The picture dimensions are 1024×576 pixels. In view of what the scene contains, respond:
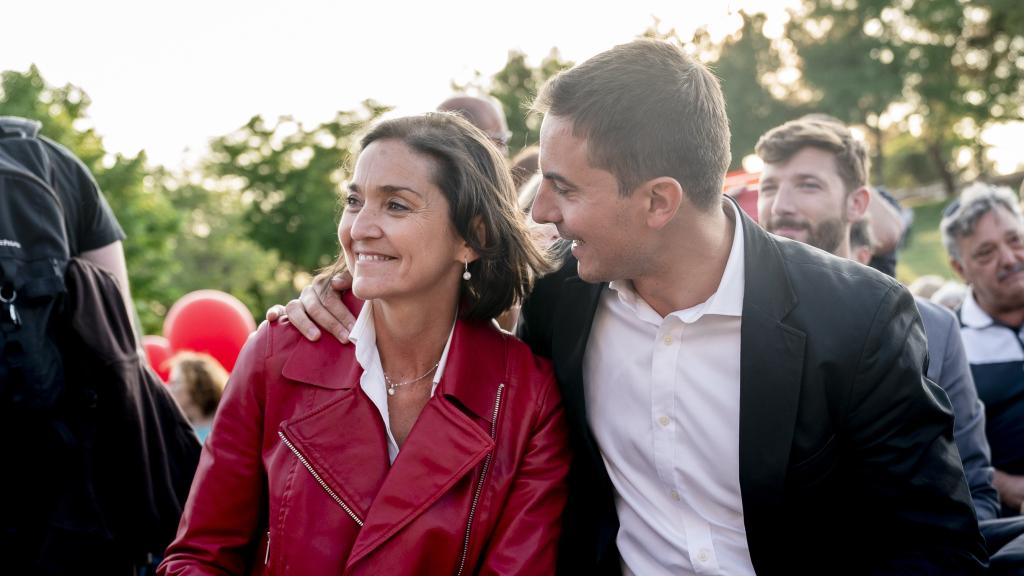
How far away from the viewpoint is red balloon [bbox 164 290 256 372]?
29.6ft

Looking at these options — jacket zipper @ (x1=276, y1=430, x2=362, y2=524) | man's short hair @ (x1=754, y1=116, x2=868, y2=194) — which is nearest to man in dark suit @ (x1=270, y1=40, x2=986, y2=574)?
jacket zipper @ (x1=276, y1=430, x2=362, y2=524)

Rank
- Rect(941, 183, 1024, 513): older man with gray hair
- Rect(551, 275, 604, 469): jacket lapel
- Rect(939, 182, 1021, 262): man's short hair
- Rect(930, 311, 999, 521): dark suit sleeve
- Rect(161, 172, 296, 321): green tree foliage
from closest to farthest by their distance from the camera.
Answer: Rect(551, 275, 604, 469): jacket lapel → Rect(930, 311, 999, 521): dark suit sleeve → Rect(941, 183, 1024, 513): older man with gray hair → Rect(939, 182, 1021, 262): man's short hair → Rect(161, 172, 296, 321): green tree foliage

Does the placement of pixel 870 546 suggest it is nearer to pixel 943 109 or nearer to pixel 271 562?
pixel 271 562

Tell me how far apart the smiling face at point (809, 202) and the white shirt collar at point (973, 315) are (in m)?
1.01

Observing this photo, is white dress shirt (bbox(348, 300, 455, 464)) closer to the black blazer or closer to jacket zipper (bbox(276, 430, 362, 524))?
jacket zipper (bbox(276, 430, 362, 524))

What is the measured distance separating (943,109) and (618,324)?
3741 centimetres

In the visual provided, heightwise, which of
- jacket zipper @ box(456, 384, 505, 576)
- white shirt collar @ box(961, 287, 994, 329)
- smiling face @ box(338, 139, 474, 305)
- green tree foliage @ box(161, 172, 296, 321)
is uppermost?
smiling face @ box(338, 139, 474, 305)

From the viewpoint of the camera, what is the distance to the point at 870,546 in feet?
8.61

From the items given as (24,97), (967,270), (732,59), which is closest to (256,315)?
(24,97)

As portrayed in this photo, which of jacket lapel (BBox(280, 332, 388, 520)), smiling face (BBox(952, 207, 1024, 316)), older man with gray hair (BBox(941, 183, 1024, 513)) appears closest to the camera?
jacket lapel (BBox(280, 332, 388, 520))

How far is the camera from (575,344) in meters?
2.81

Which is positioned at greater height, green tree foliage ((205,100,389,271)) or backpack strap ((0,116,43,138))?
backpack strap ((0,116,43,138))

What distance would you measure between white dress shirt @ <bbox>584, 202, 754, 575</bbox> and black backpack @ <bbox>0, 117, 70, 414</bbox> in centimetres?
176

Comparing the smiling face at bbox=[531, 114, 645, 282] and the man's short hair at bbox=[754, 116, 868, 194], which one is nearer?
the smiling face at bbox=[531, 114, 645, 282]
